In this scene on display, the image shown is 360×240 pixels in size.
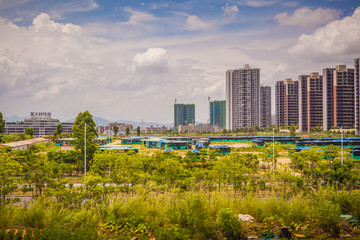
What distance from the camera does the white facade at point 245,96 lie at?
10169cm

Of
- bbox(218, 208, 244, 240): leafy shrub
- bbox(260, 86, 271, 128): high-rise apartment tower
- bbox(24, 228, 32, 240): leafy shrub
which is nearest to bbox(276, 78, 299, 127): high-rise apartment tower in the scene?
bbox(260, 86, 271, 128): high-rise apartment tower

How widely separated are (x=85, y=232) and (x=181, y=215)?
7.79 feet

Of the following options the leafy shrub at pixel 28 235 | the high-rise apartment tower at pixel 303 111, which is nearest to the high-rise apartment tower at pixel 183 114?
the high-rise apartment tower at pixel 303 111

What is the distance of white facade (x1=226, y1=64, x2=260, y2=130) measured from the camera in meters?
102

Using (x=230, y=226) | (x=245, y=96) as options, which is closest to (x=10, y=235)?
(x=230, y=226)

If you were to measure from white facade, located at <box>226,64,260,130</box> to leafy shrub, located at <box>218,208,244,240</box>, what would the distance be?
325 feet

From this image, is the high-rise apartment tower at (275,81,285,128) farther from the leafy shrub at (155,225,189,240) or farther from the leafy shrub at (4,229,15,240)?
the leafy shrub at (4,229,15,240)

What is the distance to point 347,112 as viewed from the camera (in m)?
73.8

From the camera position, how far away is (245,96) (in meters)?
102

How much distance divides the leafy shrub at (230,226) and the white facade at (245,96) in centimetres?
9903

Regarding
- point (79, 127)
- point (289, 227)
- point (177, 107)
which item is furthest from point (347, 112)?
point (177, 107)

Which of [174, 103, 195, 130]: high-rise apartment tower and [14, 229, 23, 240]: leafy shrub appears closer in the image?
[14, 229, 23, 240]: leafy shrub

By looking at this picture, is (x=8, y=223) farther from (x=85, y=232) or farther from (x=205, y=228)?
(x=205, y=228)

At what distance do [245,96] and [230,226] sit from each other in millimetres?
99588
